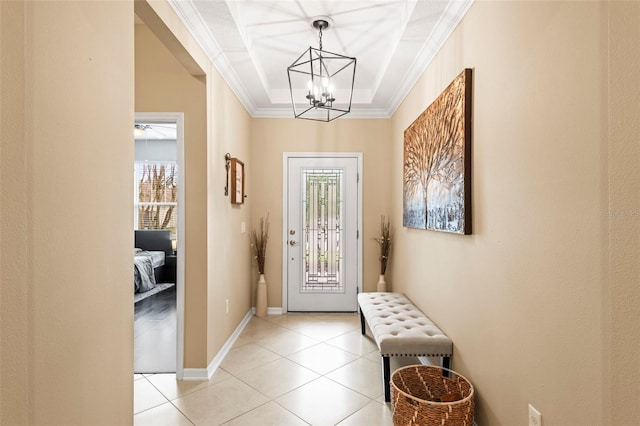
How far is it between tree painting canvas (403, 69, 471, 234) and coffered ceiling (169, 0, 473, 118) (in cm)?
47

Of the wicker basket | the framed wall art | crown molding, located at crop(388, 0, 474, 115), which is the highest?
crown molding, located at crop(388, 0, 474, 115)

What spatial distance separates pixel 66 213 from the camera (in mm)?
1212

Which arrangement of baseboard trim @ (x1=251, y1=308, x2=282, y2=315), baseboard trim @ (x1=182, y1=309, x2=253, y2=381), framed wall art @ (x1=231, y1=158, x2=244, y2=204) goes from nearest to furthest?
baseboard trim @ (x1=182, y1=309, x2=253, y2=381) < framed wall art @ (x1=231, y1=158, x2=244, y2=204) < baseboard trim @ (x1=251, y1=308, x2=282, y2=315)

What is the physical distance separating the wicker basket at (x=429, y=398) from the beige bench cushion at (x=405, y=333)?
4.7 inches

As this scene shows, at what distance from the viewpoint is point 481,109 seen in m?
2.00

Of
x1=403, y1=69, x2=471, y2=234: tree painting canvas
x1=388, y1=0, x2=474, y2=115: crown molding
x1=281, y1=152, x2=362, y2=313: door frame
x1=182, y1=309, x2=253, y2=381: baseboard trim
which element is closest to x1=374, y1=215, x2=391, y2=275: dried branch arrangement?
x1=281, y1=152, x2=362, y2=313: door frame

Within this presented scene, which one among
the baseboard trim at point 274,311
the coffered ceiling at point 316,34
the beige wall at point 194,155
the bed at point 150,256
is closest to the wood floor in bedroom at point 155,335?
the bed at point 150,256

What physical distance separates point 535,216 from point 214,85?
2.54 meters

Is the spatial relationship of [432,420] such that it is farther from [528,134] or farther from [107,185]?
[107,185]

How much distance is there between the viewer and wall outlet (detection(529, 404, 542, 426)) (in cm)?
147

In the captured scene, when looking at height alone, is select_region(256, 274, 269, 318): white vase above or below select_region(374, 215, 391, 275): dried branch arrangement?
below

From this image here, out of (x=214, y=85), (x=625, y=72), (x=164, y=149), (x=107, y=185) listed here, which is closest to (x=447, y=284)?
(x=625, y=72)

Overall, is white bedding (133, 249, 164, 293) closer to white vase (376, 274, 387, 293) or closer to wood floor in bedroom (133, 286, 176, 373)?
wood floor in bedroom (133, 286, 176, 373)

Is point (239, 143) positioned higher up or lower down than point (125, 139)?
higher up
